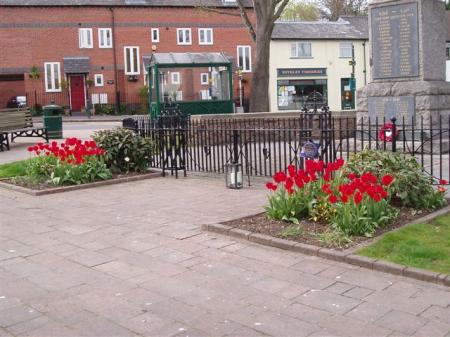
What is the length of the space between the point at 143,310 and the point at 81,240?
2496 millimetres

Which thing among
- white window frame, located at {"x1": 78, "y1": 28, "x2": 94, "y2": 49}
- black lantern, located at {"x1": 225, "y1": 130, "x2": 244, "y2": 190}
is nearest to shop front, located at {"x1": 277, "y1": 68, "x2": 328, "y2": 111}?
white window frame, located at {"x1": 78, "y1": 28, "x2": 94, "y2": 49}

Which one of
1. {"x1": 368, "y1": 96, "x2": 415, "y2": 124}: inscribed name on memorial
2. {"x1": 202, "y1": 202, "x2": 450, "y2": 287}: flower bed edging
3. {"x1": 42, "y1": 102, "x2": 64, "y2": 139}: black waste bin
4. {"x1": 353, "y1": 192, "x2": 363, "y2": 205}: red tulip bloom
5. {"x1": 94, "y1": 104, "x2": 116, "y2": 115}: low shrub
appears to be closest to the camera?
{"x1": 202, "y1": 202, "x2": 450, "y2": 287}: flower bed edging

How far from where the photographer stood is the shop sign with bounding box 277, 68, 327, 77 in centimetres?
4828

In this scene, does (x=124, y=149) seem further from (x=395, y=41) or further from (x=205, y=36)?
(x=205, y=36)

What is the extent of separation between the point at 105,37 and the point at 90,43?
4.30 feet

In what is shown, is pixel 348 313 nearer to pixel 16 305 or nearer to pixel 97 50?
pixel 16 305

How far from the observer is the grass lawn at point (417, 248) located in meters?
5.25

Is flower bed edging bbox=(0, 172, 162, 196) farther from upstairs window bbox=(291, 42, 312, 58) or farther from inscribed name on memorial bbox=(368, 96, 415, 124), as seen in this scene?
upstairs window bbox=(291, 42, 312, 58)

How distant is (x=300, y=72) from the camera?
160 feet

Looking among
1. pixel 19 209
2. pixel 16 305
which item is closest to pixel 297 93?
pixel 19 209

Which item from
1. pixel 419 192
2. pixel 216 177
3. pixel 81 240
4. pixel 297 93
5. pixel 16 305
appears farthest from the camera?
pixel 297 93

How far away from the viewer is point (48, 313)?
450 centimetres

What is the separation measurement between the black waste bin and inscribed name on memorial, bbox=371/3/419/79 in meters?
12.3

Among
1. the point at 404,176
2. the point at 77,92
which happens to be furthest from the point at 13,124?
the point at 77,92
